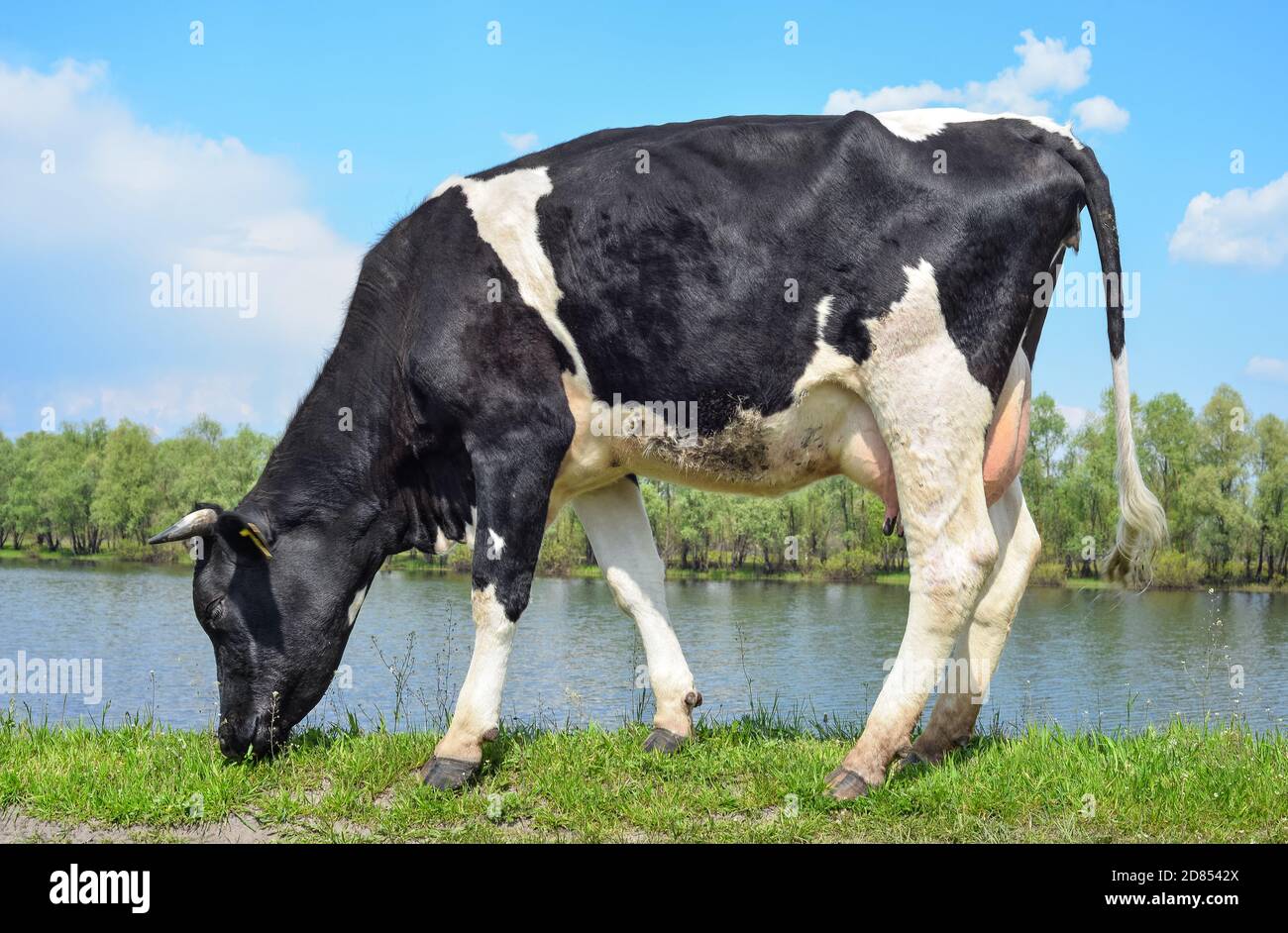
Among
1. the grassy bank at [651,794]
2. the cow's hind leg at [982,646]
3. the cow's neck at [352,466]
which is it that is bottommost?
the grassy bank at [651,794]

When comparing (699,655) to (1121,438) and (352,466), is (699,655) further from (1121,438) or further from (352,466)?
(1121,438)

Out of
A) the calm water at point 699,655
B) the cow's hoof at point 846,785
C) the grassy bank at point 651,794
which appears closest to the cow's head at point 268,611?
the grassy bank at point 651,794

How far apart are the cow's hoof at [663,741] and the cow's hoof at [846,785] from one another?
3.91ft

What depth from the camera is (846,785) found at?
5426mm

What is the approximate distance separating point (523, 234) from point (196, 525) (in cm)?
257

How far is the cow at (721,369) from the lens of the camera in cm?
552

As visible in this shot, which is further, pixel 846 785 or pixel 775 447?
pixel 775 447

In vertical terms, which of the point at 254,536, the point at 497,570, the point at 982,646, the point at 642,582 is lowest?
the point at 982,646

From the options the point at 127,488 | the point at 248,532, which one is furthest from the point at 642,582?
the point at 127,488

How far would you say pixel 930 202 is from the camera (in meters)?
5.61

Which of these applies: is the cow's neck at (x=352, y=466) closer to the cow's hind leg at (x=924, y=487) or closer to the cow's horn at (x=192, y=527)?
the cow's horn at (x=192, y=527)
